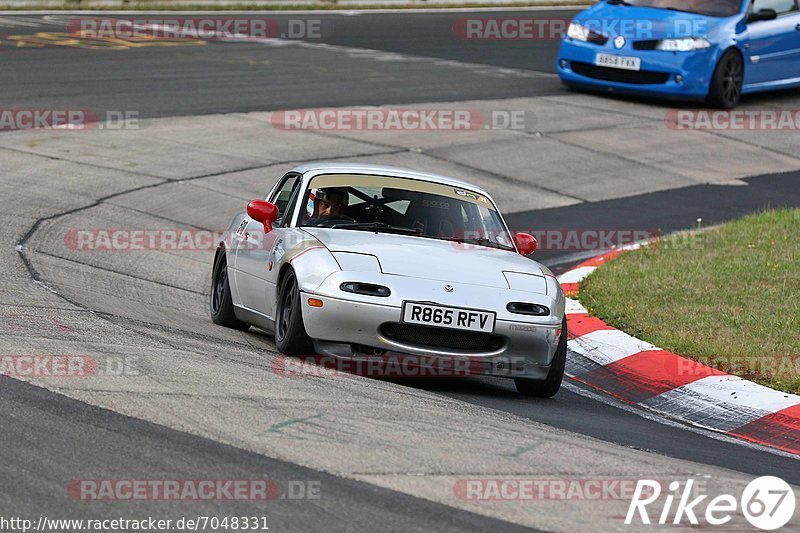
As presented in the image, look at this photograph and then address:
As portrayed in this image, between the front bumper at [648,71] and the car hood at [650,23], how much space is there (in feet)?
0.64

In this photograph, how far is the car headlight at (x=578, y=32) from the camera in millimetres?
19984

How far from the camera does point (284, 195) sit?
949 cm

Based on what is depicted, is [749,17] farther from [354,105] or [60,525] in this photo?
[60,525]

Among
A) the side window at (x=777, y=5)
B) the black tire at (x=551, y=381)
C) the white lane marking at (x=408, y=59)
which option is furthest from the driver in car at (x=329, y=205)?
the white lane marking at (x=408, y=59)

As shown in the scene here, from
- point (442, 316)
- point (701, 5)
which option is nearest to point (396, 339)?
point (442, 316)

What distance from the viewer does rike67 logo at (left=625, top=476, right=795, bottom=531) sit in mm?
5160

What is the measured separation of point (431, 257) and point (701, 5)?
13275 mm

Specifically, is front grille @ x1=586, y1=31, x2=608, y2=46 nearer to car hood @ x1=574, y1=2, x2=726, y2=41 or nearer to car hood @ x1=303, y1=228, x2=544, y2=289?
car hood @ x1=574, y1=2, x2=726, y2=41

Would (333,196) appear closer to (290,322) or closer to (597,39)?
(290,322)

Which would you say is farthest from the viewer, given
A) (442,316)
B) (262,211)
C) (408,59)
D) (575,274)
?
(408,59)

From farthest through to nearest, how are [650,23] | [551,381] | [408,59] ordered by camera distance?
1. [408,59]
2. [650,23]
3. [551,381]

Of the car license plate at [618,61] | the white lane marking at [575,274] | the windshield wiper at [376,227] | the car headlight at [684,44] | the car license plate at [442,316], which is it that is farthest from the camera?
the car license plate at [618,61]

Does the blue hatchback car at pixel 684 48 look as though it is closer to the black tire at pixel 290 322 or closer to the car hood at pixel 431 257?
the car hood at pixel 431 257

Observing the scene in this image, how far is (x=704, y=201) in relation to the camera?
15.5 metres
